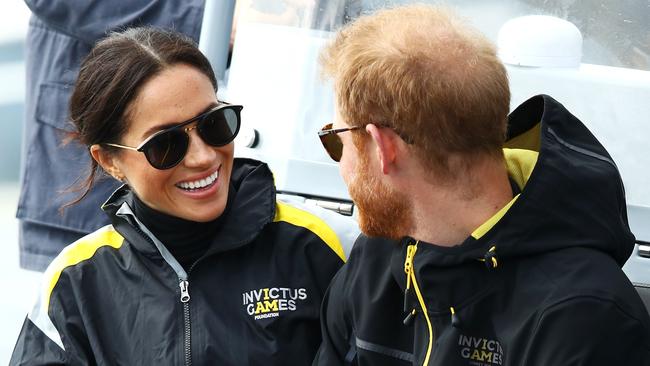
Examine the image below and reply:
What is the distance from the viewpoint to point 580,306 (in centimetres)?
194

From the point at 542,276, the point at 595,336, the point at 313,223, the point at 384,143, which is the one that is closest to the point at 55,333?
the point at 313,223

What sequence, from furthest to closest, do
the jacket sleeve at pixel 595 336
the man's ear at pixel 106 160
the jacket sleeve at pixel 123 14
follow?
the jacket sleeve at pixel 123 14 → the man's ear at pixel 106 160 → the jacket sleeve at pixel 595 336

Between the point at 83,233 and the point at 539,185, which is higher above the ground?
the point at 539,185

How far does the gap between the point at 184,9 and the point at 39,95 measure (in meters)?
0.62

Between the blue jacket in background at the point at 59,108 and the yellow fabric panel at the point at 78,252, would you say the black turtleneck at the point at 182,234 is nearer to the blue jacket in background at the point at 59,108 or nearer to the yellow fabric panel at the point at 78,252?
the yellow fabric panel at the point at 78,252

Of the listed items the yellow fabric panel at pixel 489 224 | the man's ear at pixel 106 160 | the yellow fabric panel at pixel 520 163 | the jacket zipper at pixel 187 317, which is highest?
the yellow fabric panel at pixel 520 163

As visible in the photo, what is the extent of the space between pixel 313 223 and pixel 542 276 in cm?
75

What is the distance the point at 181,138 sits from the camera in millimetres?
2510

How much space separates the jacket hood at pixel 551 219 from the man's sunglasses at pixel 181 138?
66 cm

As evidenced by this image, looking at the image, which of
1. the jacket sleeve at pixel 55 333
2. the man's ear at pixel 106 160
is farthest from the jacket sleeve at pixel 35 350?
the man's ear at pixel 106 160

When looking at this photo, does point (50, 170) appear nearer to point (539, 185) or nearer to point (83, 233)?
point (83, 233)

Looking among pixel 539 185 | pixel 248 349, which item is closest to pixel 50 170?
pixel 248 349

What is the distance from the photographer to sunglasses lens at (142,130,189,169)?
8.20 feet

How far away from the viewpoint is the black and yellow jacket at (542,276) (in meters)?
1.93
